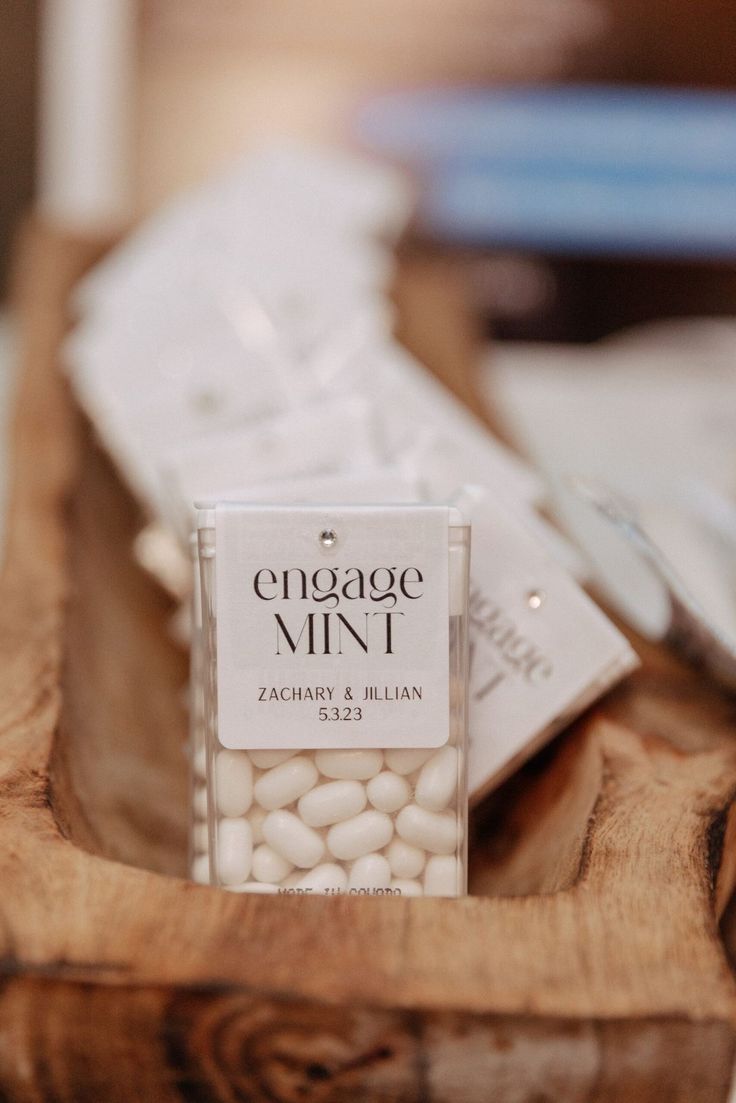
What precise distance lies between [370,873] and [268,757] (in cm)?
5

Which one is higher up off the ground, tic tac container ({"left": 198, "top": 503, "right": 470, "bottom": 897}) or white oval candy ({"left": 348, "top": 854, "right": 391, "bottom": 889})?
tic tac container ({"left": 198, "top": 503, "right": 470, "bottom": 897})

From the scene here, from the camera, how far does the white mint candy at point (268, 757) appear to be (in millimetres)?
369

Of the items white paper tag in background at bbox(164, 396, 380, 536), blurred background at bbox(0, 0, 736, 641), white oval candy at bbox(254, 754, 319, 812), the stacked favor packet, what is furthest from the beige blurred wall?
white oval candy at bbox(254, 754, 319, 812)

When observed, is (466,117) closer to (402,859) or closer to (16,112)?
(16,112)

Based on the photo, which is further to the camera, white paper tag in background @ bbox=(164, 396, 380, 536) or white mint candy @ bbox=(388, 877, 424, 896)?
white paper tag in background @ bbox=(164, 396, 380, 536)

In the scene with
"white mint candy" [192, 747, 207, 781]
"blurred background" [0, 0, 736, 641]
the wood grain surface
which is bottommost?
the wood grain surface

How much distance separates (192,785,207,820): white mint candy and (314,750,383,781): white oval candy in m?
0.05

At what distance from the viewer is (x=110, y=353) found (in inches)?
26.2

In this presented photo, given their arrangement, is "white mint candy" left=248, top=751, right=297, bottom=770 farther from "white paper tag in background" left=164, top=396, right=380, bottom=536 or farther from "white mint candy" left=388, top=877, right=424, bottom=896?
"white paper tag in background" left=164, top=396, right=380, bottom=536

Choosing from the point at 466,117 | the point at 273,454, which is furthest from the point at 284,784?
the point at 466,117

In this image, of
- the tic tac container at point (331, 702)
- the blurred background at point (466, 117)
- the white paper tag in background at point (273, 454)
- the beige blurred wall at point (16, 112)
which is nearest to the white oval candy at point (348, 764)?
the tic tac container at point (331, 702)

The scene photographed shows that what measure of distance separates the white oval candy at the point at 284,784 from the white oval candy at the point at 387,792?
2 centimetres

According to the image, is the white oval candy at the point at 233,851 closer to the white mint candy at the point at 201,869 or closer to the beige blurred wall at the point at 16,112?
the white mint candy at the point at 201,869

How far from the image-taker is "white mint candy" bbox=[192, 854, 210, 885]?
376mm
